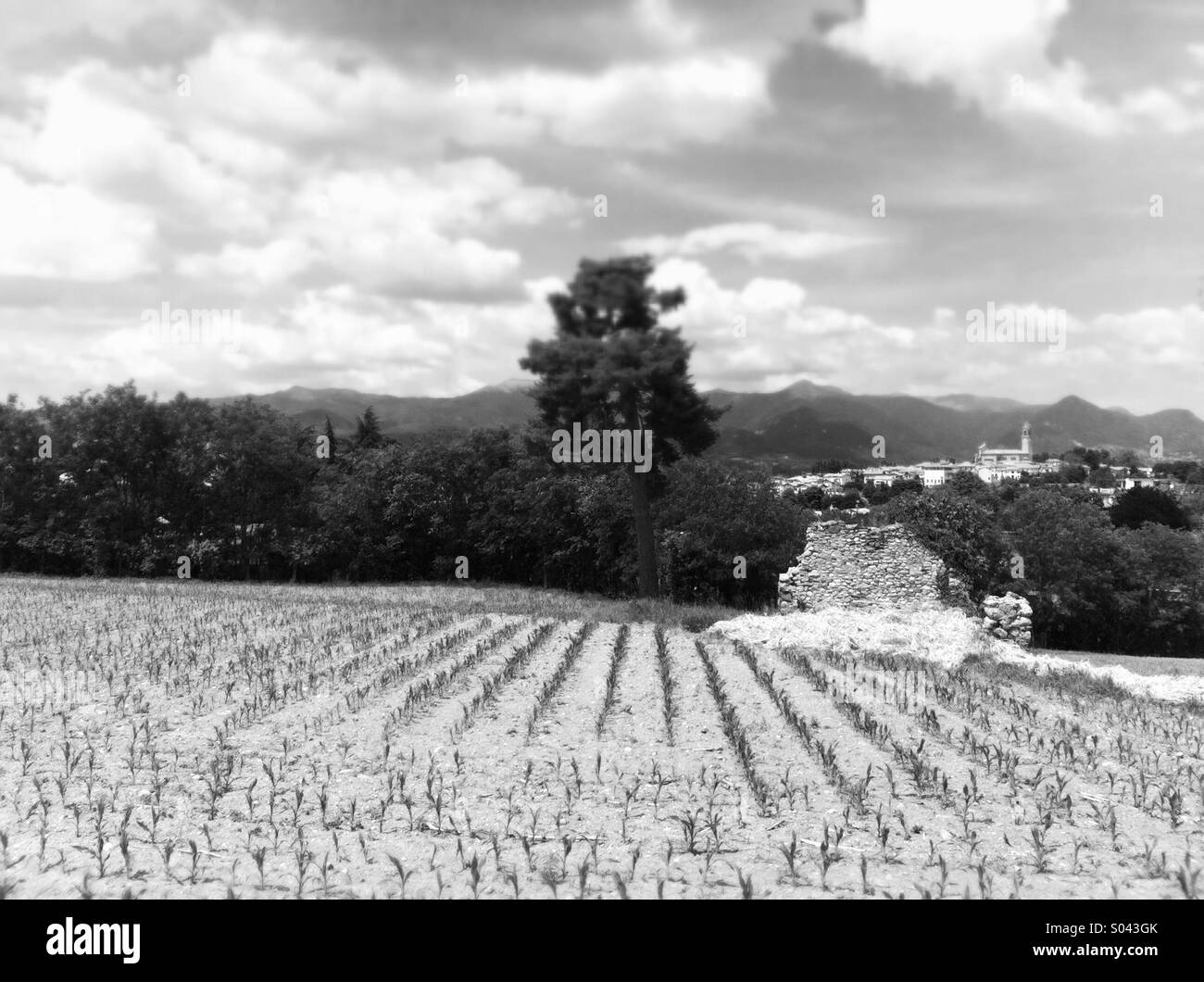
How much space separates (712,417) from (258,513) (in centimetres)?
2398

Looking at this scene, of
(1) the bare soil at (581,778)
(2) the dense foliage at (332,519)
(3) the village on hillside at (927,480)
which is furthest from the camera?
(3) the village on hillside at (927,480)

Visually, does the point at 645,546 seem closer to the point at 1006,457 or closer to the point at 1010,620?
the point at 1010,620

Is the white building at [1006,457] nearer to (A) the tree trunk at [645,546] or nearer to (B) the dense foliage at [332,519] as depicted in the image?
(B) the dense foliage at [332,519]

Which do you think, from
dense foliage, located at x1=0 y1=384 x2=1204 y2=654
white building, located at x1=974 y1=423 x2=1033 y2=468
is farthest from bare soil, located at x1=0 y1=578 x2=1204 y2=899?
white building, located at x1=974 y1=423 x2=1033 y2=468

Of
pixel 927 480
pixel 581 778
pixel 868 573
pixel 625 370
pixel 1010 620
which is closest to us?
pixel 581 778

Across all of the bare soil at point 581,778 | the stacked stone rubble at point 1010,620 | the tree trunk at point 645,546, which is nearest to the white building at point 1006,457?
the tree trunk at point 645,546

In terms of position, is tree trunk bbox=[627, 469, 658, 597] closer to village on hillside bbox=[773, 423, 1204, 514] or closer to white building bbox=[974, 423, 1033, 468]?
village on hillside bbox=[773, 423, 1204, 514]

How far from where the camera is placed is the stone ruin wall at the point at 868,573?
20.4 meters

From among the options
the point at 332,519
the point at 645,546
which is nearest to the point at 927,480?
the point at 332,519

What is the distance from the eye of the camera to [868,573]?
21.1 metres

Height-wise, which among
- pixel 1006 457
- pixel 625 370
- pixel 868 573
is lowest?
pixel 868 573

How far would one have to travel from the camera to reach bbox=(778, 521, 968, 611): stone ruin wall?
2041 cm
